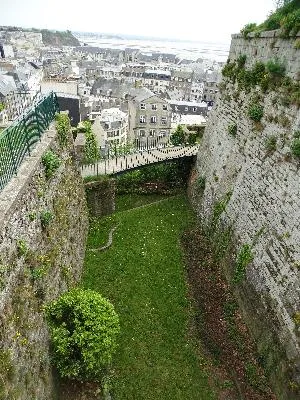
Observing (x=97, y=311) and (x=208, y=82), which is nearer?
(x=97, y=311)

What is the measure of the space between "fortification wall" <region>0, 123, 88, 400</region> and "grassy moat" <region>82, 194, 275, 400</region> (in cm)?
220

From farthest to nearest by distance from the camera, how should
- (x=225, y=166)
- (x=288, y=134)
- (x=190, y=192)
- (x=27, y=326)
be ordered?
(x=190, y=192), (x=225, y=166), (x=288, y=134), (x=27, y=326)

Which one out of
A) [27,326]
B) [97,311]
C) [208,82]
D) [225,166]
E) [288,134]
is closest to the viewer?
[27,326]

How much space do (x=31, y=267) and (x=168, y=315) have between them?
225 inches

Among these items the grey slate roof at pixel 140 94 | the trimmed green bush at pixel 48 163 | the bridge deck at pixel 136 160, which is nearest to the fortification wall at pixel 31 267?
the trimmed green bush at pixel 48 163

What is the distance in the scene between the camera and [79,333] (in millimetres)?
8922

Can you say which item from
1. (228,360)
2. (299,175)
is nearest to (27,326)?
(228,360)

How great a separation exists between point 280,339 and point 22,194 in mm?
8333

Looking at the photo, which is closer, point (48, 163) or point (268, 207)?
point (48, 163)

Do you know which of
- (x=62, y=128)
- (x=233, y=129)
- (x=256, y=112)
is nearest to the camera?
(x=62, y=128)

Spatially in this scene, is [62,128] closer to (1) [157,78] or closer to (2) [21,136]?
(2) [21,136]

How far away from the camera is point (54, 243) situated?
11.0m

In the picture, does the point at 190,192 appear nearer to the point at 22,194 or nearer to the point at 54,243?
the point at 54,243

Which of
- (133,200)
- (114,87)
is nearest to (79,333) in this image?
(133,200)
